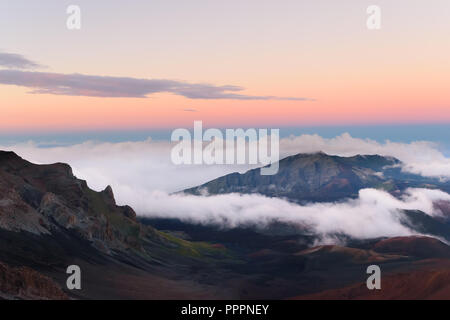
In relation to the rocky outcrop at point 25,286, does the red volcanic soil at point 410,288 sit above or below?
below

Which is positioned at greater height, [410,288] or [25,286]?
[25,286]

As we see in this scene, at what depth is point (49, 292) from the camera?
145 metres

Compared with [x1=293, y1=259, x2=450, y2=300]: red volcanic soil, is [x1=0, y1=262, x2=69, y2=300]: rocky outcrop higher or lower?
higher

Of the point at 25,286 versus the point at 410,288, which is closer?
the point at 25,286

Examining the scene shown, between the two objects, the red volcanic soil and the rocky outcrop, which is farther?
the red volcanic soil

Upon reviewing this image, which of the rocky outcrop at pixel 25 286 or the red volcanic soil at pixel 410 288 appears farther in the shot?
the red volcanic soil at pixel 410 288

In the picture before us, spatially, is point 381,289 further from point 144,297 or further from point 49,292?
point 49,292
